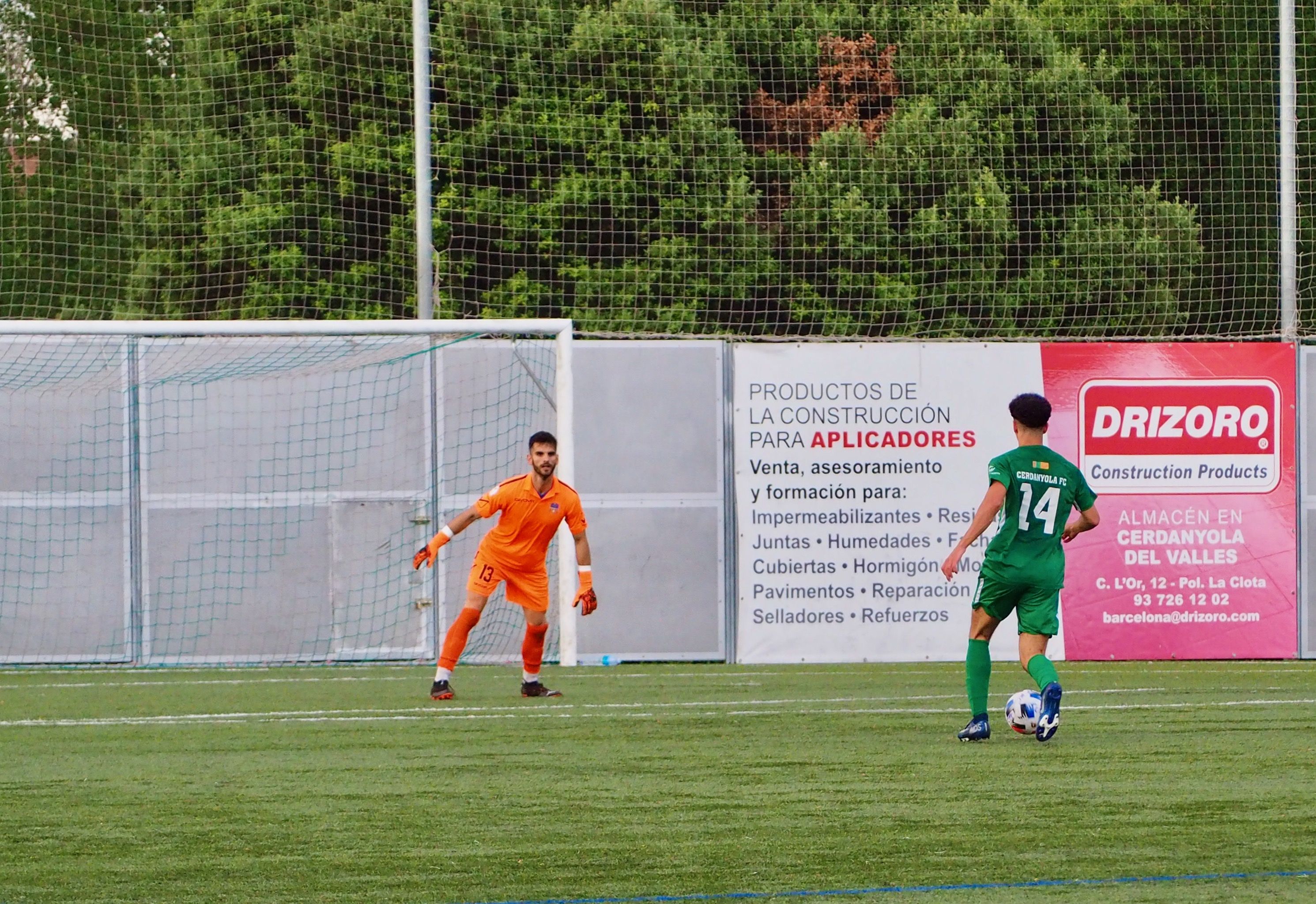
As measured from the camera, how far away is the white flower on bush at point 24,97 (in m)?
18.8

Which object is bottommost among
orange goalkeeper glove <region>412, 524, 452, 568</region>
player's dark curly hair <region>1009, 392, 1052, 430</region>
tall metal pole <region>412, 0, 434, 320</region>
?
orange goalkeeper glove <region>412, 524, 452, 568</region>

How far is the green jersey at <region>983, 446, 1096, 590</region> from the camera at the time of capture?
26.9 feet

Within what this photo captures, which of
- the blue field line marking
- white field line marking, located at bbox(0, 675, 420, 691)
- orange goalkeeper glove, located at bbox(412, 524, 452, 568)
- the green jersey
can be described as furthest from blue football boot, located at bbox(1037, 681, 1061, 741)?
white field line marking, located at bbox(0, 675, 420, 691)

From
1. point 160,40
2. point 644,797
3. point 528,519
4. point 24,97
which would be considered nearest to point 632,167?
point 160,40

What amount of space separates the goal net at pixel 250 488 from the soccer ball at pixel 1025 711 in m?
6.29

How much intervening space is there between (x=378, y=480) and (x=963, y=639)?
492 centimetres

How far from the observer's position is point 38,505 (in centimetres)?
→ 1402

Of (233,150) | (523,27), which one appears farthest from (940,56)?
(233,150)

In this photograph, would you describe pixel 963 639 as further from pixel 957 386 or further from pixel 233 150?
pixel 233 150

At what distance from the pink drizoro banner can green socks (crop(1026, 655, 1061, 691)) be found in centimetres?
581

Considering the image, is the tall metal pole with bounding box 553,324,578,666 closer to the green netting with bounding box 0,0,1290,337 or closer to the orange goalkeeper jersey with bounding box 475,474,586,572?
the orange goalkeeper jersey with bounding box 475,474,586,572

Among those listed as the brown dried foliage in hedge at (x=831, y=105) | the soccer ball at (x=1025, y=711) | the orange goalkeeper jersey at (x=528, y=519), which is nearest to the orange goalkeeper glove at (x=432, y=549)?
the orange goalkeeper jersey at (x=528, y=519)

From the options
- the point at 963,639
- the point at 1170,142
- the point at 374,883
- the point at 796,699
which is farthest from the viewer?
the point at 1170,142

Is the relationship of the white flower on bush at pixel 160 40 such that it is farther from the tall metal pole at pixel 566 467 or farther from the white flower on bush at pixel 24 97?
the tall metal pole at pixel 566 467
